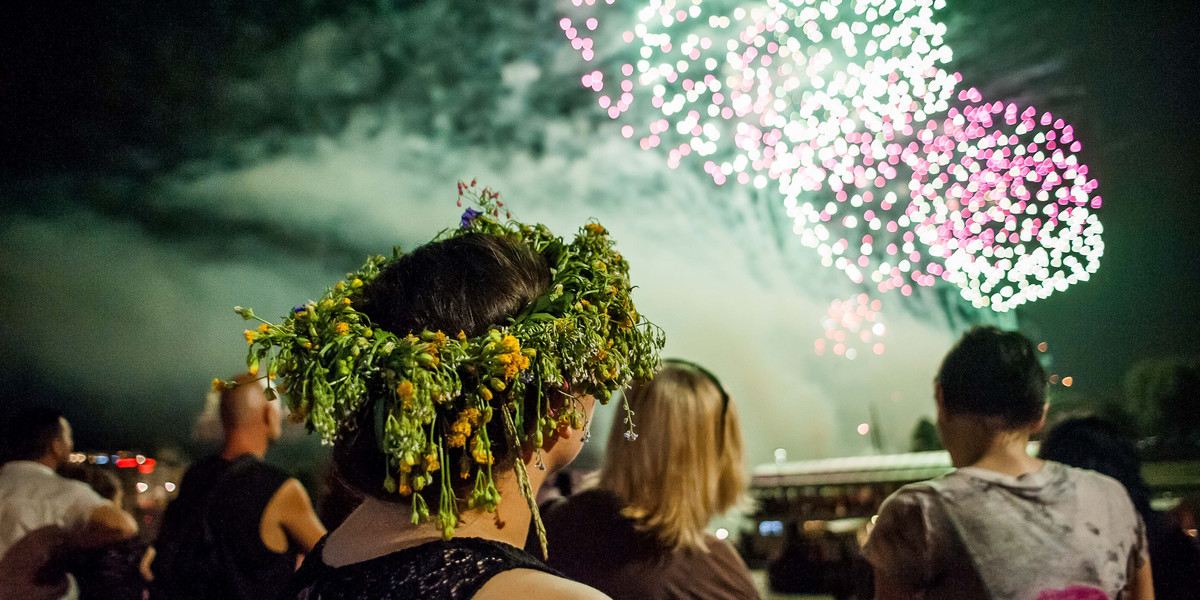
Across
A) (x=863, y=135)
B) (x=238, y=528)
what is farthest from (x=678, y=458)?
(x=863, y=135)

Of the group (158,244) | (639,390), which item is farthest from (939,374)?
(158,244)

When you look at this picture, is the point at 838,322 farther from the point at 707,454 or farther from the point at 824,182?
the point at 707,454

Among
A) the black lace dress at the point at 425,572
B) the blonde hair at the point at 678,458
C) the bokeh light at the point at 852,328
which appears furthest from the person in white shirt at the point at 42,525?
the bokeh light at the point at 852,328

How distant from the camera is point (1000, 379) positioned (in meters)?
1.99

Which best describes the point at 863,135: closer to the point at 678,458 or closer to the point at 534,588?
the point at 678,458

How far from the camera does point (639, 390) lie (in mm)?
2207

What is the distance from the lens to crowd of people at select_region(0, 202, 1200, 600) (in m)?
1.14

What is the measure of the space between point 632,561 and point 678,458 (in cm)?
32

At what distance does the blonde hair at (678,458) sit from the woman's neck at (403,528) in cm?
85

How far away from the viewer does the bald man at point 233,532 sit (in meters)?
2.60

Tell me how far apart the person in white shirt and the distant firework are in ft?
11.0

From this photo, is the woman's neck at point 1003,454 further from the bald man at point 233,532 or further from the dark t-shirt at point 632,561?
the bald man at point 233,532

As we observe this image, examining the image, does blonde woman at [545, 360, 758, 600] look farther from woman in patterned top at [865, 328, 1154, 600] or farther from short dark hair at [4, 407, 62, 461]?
short dark hair at [4, 407, 62, 461]

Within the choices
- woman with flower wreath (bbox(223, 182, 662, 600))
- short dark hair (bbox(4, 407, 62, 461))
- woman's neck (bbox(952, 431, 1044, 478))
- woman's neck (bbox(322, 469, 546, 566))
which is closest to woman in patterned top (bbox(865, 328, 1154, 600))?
woman's neck (bbox(952, 431, 1044, 478))
